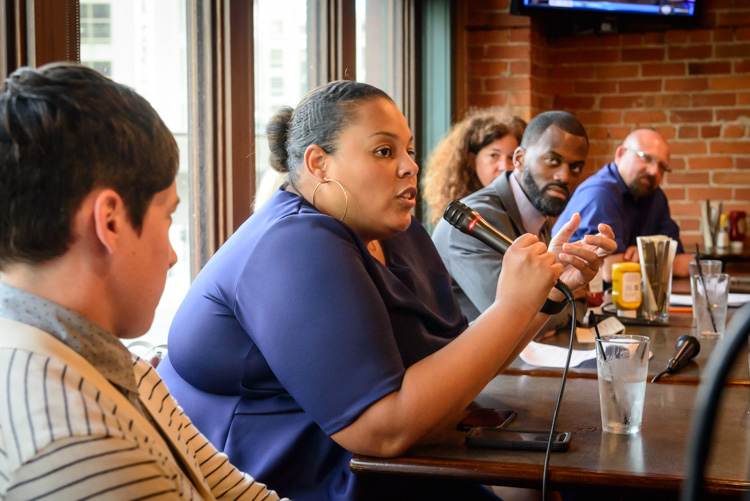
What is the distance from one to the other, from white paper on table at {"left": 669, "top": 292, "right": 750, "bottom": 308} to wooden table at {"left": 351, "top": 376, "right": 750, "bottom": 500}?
1.27 m

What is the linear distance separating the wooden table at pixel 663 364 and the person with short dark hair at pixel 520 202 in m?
0.23

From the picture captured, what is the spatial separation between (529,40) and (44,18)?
11.0 feet

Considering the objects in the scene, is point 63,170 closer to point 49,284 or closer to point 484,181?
point 49,284

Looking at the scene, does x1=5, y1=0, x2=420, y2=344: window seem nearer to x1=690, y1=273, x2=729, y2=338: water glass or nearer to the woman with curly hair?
the woman with curly hair

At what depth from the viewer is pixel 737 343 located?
399 mm

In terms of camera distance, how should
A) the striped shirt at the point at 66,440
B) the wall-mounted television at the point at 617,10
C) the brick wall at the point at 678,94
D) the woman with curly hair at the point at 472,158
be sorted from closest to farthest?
the striped shirt at the point at 66,440, the woman with curly hair at the point at 472,158, the wall-mounted television at the point at 617,10, the brick wall at the point at 678,94

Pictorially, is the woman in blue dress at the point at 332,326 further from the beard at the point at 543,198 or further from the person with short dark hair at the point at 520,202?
the beard at the point at 543,198

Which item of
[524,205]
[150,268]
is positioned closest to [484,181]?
[524,205]

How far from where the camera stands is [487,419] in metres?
1.30

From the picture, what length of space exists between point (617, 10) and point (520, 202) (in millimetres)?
2275

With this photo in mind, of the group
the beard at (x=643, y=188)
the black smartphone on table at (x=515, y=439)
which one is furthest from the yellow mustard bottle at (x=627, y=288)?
the beard at (x=643, y=188)

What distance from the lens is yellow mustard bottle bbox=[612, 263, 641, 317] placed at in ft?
7.63

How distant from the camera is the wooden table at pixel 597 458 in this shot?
1042 mm

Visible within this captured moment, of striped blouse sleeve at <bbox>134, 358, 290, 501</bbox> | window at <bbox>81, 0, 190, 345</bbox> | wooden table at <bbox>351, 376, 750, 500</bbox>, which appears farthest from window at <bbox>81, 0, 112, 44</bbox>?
wooden table at <bbox>351, 376, 750, 500</bbox>
